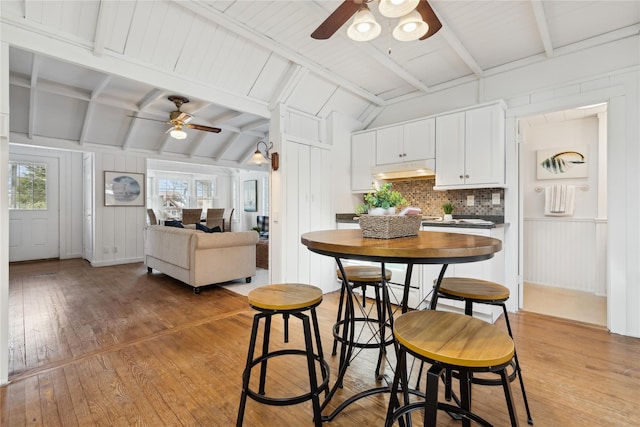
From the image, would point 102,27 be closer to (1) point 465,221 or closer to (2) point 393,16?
(2) point 393,16

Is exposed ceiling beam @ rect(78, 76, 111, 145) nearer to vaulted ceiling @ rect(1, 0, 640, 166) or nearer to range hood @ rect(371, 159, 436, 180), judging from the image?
vaulted ceiling @ rect(1, 0, 640, 166)

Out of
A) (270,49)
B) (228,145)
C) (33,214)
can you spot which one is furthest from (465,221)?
(33,214)

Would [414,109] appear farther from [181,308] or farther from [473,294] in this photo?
[181,308]

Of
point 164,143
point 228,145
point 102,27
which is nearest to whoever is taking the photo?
point 102,27

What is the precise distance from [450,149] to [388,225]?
2317mm

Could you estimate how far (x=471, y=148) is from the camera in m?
3.24

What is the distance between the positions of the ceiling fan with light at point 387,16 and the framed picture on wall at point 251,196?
7839 mm

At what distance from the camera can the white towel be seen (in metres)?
4.03

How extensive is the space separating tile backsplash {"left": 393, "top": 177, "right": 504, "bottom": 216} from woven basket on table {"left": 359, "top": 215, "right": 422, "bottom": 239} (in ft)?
7.36

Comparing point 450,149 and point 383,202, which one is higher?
point 450,149

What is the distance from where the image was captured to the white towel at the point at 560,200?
13.2ft

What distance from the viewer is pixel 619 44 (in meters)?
2.70

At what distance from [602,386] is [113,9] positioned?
4265 mm

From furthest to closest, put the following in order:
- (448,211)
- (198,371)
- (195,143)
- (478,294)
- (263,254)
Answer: (195,143), (263,254), (448,211), (198,371), (478,294)
